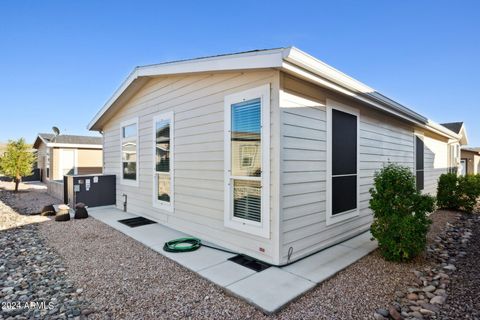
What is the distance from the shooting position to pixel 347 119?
14.8 ft

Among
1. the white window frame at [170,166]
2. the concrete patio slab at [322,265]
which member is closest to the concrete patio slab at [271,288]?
the concrete patio slab at [322,265]

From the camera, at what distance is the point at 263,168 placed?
3295 millimetres

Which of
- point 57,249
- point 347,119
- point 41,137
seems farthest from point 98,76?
point 347,119

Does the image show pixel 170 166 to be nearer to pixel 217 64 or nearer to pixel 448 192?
pixel 217 64

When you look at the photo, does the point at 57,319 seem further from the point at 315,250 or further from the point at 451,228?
the point at 451,228

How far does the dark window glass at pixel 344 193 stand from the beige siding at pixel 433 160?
544 cm

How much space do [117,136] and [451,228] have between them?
9059 mm

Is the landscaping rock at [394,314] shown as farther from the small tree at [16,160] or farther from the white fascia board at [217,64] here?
the small tree at [16,160]

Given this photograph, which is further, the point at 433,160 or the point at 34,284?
the point at 433,160

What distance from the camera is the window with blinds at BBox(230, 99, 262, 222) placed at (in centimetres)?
344

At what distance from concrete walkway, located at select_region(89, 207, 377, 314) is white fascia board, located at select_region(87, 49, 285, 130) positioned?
8.25 feet

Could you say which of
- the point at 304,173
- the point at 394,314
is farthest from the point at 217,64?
the point at 394,314

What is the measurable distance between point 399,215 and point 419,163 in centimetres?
538

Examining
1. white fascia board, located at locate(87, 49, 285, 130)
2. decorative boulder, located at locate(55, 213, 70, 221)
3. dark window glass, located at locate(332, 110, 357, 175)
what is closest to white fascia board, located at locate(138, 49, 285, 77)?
white fascia board, located at locate(87, 49, 285, 130)
